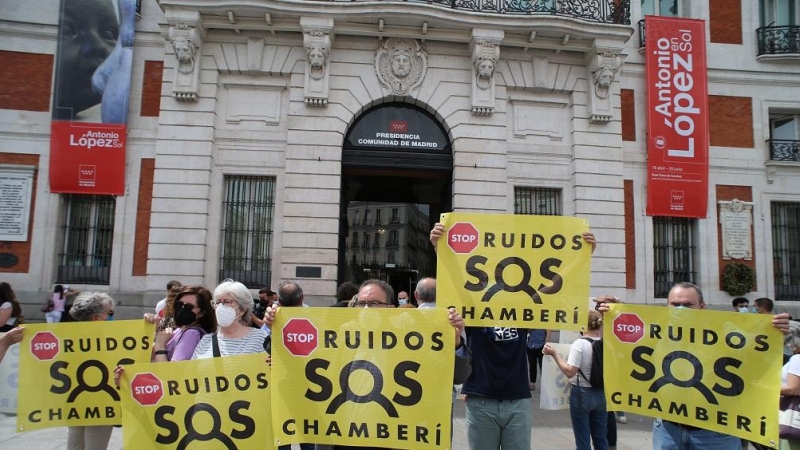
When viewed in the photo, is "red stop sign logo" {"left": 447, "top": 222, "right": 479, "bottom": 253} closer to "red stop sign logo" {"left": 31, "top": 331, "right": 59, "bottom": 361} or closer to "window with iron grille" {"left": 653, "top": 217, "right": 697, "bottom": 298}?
"red stop sign logo" {"left": 31, "top": 331, "right": 59, "bottom": 361}

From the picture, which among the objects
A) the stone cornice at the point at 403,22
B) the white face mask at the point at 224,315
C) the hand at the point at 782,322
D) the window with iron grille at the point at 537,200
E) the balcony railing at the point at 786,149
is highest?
the stone cornice at the point at 403,22

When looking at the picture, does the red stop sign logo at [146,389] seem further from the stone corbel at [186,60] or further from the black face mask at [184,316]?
the stone corbel at [186,60]

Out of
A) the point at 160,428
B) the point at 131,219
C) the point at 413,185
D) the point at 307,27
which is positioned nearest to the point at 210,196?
the point at 131,219

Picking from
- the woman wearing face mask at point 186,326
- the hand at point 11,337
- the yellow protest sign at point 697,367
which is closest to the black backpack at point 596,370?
the yellow protest sign at point 697,367

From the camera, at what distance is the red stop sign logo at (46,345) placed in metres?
4.27

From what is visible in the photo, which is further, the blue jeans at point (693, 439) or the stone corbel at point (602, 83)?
the stone corbel at point (602, 83)

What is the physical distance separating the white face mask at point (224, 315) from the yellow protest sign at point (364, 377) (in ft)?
1.34

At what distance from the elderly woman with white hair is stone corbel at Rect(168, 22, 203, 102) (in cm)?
1127

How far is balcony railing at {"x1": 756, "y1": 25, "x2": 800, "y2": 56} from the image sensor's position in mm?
15930

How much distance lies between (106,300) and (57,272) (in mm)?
11340

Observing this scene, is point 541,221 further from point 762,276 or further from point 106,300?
point 762,276

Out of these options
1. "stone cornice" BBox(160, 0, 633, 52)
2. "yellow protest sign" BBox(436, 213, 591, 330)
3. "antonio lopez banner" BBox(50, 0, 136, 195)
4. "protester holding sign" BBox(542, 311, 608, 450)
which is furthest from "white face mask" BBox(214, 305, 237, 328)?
"antonio lopez banner" BBox(50, 0, 136, 195)

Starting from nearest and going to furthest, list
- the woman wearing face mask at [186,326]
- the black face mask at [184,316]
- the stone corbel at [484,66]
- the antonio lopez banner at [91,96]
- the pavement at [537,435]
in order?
the woman wearing face mask at [186,326], the black face mask at [184,316], the pavement at [537,435], the antonio lopez banner at [91,96], the stone corbel at [484,66]

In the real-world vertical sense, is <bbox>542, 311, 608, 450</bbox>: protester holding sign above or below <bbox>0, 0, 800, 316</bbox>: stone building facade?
below
